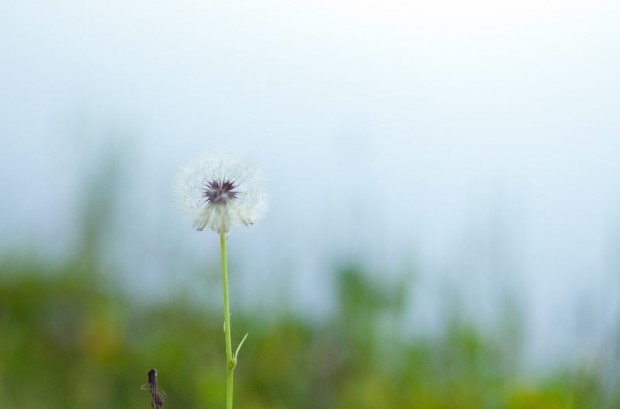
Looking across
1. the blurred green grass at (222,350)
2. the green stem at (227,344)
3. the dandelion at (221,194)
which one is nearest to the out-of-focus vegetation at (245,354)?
the blurred green grass at (222,350)

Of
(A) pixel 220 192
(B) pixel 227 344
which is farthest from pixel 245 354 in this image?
(B) pixel 227 344

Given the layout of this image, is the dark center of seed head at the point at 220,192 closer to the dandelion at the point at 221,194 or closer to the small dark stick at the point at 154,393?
the dandelion at the point at 221,194

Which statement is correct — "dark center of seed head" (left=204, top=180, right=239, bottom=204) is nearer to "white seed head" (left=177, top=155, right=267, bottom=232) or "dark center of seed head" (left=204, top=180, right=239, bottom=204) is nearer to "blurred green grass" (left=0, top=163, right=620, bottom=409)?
"white seed head" (left=177, top=155, right=267, bottom=232)

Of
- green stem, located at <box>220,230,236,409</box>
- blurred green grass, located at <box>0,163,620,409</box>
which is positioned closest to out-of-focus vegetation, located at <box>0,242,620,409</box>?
blurred green grass, located at <box>0,163,620,409</box>

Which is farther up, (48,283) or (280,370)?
(48,283)

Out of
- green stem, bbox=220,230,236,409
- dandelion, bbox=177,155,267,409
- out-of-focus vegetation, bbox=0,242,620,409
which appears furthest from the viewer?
out-of-focus vegetation, bbox=0,242,620,409

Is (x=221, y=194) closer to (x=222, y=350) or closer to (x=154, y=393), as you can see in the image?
(x=154, y=393)

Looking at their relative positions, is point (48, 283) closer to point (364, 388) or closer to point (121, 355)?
point (121, 355)

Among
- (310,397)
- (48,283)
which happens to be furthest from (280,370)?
(48,283)
